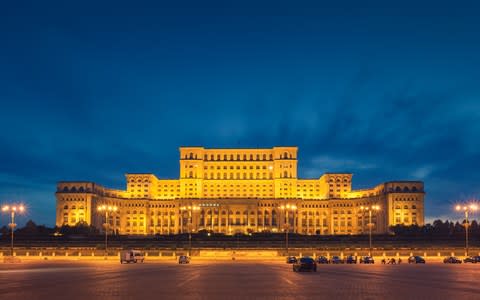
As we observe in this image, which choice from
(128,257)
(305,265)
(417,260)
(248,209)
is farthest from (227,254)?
(248,209)

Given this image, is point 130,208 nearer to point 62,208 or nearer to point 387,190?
point 62,208

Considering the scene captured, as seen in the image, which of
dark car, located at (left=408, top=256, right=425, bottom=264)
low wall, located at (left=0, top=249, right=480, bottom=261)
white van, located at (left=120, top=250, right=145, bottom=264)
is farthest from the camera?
low wall, located at (left=0, top=249, right=480, bottom=261)

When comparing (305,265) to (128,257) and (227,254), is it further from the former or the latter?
(227,254)

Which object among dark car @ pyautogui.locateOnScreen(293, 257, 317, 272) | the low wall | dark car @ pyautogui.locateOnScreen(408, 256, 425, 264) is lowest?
the low wall

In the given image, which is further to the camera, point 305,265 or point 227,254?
point 227,254

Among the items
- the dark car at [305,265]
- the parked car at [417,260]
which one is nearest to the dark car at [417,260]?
the parked car at [417,260]

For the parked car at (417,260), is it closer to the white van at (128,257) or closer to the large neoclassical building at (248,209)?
the white van at (128,257)

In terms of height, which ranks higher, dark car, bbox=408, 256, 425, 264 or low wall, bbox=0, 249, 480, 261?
dark car, bbox=408, 256, 425, 264

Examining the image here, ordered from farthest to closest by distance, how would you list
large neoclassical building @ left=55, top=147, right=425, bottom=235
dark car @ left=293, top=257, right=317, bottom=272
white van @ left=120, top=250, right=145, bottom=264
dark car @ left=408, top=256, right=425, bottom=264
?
large neoclassical building @ left=55, top=147, right=425, bottom=235
dark car @ left=408, top=256, right=425, bottom=264
white van @ left=120, top=250, right=145, bottom=264
dark car @ left=293, top=257, right=317, bottom=272

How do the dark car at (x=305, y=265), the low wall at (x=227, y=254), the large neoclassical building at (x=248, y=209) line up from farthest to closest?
the large neoclassical building at (x=248, y=209), the low wall at (x=227, y=254), the dark car at (x=305, y=265)

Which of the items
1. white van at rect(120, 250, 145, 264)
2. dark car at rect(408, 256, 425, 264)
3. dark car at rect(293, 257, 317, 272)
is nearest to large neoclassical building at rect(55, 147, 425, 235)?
dark car at rect(408, 256, 425, 264)

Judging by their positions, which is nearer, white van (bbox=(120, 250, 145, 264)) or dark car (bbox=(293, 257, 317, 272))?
dark car (bbox=(293, 257, 317, 272))

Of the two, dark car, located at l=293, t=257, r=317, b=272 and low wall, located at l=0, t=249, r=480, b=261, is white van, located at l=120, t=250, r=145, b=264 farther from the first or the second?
dark car, located at l=293, t=257, r=317, b=272

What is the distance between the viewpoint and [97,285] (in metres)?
31.0
